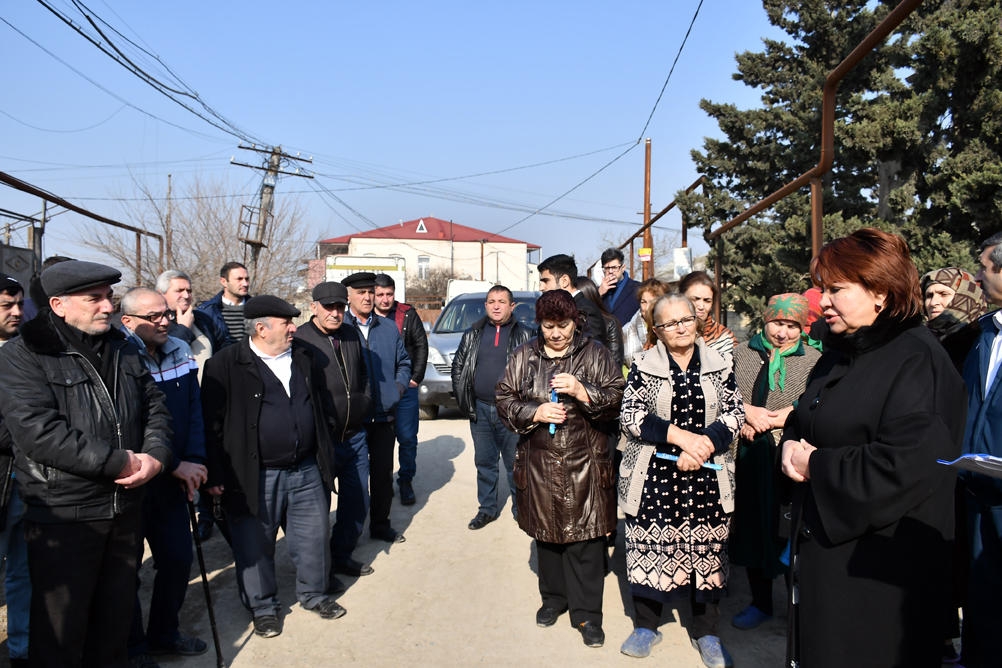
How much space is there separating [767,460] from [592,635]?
4.75 feet

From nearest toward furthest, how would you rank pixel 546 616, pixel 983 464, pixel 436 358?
pixel 983 464, pixel 546 616, pixel 436 358

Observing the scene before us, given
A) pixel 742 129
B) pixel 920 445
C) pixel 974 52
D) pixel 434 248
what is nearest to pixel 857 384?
pixel 920 445

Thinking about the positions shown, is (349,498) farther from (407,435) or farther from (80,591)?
(80,591)

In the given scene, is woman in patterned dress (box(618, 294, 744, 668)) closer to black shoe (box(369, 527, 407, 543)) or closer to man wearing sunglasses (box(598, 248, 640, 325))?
black shoe (box(369, 527, 407, 543))

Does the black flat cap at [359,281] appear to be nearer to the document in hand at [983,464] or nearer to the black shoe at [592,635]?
the black shoe at [592,635]

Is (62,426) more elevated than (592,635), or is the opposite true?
(62,426)

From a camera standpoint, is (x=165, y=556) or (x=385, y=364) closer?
(x=165, y=556)

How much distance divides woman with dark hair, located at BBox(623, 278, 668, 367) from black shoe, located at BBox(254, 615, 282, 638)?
2828 millimetres

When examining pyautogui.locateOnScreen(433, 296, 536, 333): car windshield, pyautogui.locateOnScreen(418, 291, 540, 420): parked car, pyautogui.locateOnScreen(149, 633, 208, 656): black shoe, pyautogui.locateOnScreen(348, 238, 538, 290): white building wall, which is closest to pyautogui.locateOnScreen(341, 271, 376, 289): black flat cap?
pyautogui.locateOnScreen(149, 633, 208, 656): black shoe

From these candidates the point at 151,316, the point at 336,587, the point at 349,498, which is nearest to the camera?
the point at 151,316

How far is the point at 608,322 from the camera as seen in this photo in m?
5.68

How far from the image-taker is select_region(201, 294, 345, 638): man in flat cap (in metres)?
4.02

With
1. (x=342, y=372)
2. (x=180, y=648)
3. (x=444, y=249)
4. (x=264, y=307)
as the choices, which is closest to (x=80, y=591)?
(x=180, y=648)

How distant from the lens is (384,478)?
227 inches
